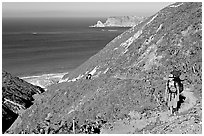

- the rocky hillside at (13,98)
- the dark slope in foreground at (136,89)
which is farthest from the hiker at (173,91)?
the rocky hillside at (13,98)

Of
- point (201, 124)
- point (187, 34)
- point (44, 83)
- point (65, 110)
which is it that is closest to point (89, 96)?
point (65, 110)

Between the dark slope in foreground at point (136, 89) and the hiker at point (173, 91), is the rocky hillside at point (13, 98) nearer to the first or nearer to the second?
the dark slope in foreground at point (136, 89)

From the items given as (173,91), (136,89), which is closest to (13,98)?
(136,89)

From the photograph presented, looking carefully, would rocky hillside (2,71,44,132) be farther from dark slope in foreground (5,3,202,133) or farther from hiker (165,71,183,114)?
hiker (165,71,183,114)

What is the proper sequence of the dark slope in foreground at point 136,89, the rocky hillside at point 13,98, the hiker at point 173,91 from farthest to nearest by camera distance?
the rocky hillside at point 13,98 < the dark slope in foreground at point 136,89 < the hiker at point 173,91

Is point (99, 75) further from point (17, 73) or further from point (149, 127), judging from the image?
point (17, 73)

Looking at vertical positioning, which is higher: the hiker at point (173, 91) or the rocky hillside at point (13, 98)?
the hiker at point (173, 91)

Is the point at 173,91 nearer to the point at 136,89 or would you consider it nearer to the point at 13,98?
the point at 136,89
